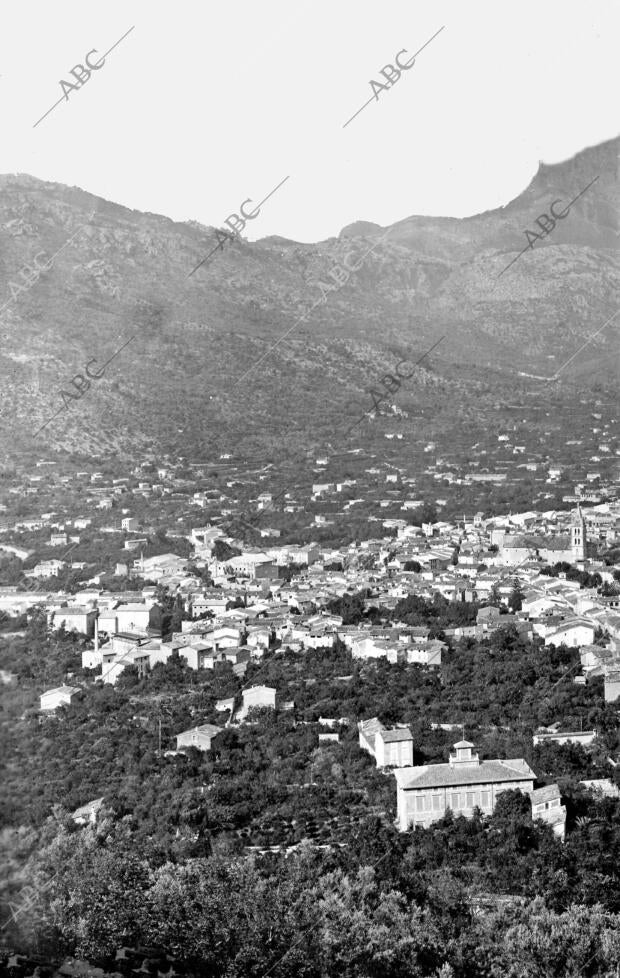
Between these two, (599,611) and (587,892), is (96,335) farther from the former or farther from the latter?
(587,892)

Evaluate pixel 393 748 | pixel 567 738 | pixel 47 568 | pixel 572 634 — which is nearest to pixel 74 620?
pixel 47 568

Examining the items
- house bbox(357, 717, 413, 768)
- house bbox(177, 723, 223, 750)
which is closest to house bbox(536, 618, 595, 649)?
house bbox(357, 717, 413, 768)

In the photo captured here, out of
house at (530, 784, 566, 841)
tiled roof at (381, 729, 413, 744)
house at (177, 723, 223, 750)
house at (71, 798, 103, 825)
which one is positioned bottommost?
house at (71, 798, 103, 825)

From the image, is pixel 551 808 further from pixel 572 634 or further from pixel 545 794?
pixel 572 634

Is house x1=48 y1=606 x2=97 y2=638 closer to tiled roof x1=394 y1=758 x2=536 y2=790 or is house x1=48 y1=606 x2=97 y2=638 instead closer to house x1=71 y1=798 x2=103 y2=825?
house x1=71 y1=798 x2=103 y2=825

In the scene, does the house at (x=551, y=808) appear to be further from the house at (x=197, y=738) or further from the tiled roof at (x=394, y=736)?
the house at (x=197, y=738)

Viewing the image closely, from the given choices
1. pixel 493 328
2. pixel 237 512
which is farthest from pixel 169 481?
pixel 493 328
